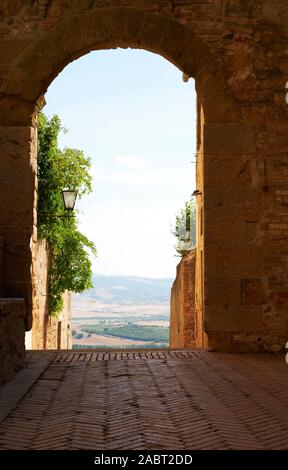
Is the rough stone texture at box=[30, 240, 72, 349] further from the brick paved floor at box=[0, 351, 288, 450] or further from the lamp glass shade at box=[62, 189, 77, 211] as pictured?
the brick paved floor at box=[0, 351, 288, 450]

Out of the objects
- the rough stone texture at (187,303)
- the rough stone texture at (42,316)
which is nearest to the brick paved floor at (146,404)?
the rough stone texture at (42,316)

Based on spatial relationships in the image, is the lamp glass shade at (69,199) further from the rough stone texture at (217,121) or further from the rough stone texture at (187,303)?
the rough stone texture at (217,121)

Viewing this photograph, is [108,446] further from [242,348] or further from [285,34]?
[285,34]

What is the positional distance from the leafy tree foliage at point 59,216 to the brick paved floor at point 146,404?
5451 millimetres

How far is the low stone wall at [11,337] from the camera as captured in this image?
15.8ft

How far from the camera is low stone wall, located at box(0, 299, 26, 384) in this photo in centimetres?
480

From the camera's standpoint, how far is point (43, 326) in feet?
37.4

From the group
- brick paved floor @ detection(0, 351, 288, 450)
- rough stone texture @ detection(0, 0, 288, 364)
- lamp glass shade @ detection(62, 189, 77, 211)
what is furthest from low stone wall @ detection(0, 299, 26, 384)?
lamp glass shade @ detection(62, 189, 77, 211)

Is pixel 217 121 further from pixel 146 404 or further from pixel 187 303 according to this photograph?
pixel 187 303

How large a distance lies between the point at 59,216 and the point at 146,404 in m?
7.16

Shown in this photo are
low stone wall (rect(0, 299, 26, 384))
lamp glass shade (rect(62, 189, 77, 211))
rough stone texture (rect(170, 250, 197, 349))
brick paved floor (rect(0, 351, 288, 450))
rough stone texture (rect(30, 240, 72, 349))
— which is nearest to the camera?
brick paved floor (rect(0, 351, 288, 450))

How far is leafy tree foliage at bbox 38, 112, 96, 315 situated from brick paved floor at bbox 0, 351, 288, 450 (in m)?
5.45

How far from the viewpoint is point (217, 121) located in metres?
7.03

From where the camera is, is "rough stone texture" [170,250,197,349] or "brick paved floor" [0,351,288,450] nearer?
"brick paved floor" [0,351,288,450]
